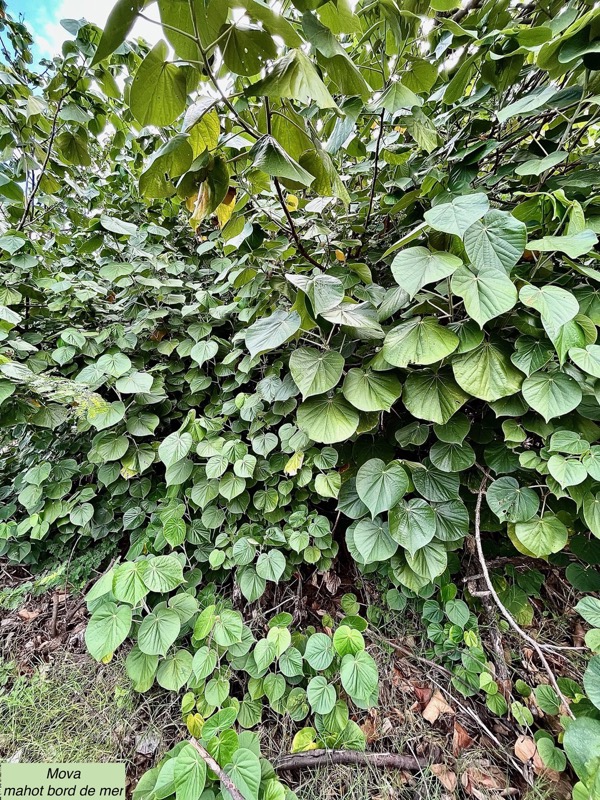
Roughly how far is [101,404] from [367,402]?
1.02 m

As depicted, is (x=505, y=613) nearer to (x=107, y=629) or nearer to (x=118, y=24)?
(x=107, y=629)

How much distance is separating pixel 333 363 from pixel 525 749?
1.10 metres

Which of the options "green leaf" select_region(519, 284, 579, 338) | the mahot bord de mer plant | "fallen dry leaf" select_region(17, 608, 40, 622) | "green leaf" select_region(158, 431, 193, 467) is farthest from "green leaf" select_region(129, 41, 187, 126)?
"fallen dry leaf" select_region(17, 608, 40, 622)

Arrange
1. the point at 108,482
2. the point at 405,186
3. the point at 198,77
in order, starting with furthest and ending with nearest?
the point at 108,482 < the point at 405,186 < the point at 198,77

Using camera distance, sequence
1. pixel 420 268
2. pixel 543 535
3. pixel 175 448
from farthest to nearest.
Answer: pixel 175 448 → pixel 543 535 → pixel 420 268

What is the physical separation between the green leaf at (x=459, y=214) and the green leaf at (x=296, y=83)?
0.29 m

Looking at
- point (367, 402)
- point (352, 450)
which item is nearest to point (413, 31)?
point (367, 402)

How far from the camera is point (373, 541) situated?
3.04ft

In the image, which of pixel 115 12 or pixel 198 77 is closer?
pixel 115 12

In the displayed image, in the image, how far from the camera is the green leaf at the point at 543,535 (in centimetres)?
80

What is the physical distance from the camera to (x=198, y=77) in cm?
59

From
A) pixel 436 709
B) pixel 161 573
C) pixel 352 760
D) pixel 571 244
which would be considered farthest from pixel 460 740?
pixel 571 244

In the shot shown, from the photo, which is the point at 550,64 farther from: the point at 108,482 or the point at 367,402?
the point at 108,482

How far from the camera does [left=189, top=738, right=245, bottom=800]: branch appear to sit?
2.32ft
